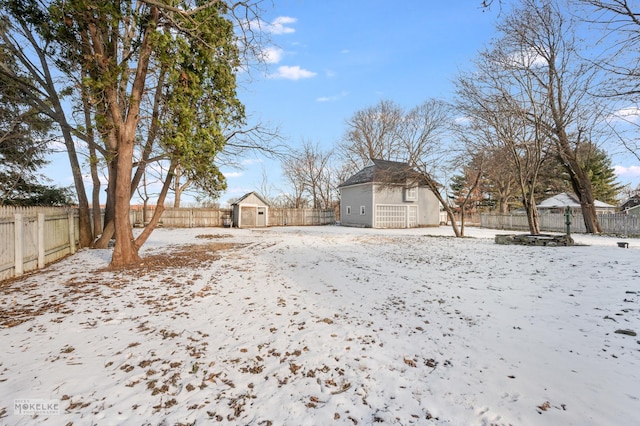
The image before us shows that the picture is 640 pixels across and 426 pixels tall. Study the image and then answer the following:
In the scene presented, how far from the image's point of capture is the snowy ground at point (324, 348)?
2.14m

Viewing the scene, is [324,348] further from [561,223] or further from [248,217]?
[248,217]

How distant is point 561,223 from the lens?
18.8 meters

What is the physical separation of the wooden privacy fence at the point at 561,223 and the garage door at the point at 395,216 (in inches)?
252

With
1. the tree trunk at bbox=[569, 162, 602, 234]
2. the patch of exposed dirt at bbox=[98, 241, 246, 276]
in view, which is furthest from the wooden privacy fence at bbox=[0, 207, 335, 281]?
the tree trunk at bbox=[569, 162, 602, 234]

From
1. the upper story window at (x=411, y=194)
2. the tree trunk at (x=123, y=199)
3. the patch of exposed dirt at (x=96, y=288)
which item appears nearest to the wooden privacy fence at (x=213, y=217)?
the upper story window at (x=411, y=194)

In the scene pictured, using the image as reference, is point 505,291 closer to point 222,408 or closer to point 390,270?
point 390,270

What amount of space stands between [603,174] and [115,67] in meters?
37.5

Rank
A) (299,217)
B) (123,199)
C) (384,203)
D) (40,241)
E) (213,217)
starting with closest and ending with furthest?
1. (40,241)
2. (123,199)
3. (384,203)
4. (213,217)
5. (299,217)

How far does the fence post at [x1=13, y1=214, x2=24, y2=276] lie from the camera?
5777 mm

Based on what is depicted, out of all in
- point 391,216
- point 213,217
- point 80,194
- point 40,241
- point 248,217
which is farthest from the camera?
point 248,217

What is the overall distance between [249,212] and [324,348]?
22.8 metres

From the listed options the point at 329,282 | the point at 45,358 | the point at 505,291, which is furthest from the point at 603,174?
the point at 45,358

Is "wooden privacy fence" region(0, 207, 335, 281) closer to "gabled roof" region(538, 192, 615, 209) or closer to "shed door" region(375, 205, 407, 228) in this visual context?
"shed door" region(375, 205, 407, 228)

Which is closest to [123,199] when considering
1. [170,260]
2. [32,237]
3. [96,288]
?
[170,260]
